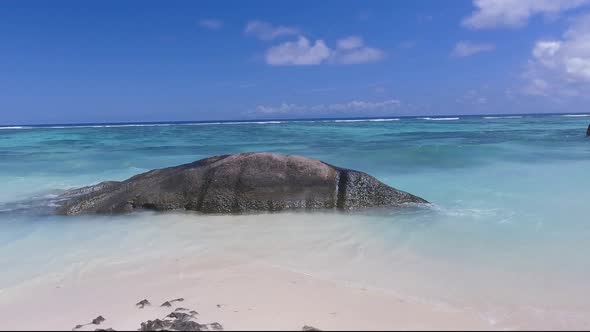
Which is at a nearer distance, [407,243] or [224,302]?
[224,302]

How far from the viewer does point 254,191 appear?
7.02 metres

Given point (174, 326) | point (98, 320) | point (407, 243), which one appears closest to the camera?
point (174, 326)

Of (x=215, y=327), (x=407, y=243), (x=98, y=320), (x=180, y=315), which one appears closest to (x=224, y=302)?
(x=180, y=315)

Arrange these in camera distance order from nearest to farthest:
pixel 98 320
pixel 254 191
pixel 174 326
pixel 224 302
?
pixel 174 326 < pixel 98 320 < pixel 224 302 < pixel 254 191

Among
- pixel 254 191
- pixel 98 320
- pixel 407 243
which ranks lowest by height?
pixel 98 320

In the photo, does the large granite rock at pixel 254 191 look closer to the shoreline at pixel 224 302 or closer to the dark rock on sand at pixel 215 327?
the shoreline at pixel 224 302

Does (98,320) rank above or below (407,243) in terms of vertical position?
below

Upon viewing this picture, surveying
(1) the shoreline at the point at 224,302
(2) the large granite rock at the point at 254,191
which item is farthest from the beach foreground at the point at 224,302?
(2) the large granite rock at the point at 254,191

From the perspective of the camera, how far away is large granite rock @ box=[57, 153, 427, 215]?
694cm

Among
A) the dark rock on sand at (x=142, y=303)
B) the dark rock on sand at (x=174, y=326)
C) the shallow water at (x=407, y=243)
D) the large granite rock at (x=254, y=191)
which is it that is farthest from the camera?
the large granite rock at (x=254, y=191)

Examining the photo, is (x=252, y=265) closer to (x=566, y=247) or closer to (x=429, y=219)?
(x=429, y=219)

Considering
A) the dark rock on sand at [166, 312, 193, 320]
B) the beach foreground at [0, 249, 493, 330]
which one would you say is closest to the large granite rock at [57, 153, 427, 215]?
the beach foreground at [0, 249, 493, 330]

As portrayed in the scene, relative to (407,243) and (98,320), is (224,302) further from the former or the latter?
(407,243)

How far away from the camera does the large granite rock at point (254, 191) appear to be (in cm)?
694
